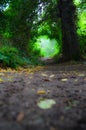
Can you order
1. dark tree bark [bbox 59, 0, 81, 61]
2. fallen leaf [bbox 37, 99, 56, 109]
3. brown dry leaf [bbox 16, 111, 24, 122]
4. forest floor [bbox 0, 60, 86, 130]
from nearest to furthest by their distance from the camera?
1. forest floor [bbox 0, 60, 86, 130]
2. brown dry leaf [bbox 16, 111, 24, 122]
3. fallen leaf [bbox 37, 99, 56, 109]
4. dark tree bark [bbox 59, 0, 81, 61]

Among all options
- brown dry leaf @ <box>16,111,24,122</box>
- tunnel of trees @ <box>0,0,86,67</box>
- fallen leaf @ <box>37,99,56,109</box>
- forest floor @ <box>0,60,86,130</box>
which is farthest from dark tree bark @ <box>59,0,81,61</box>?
brown dry leaf @ <box>16,111,24,122</box>

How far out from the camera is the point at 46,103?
318 cm

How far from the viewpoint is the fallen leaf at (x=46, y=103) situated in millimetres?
3020

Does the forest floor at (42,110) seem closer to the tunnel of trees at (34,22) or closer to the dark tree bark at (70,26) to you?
the tunnel of trees at (34,22)

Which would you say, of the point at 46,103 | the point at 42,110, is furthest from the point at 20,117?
the point at 46,103

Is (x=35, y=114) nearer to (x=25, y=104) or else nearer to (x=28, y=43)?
(x=25, y=104)

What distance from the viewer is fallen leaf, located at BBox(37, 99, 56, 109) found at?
3.02m

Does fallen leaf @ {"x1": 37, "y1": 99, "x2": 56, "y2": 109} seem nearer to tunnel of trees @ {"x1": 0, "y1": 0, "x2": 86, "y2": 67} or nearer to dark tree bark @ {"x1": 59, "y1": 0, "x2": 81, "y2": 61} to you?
tunnel of trees @ {"x1": 0, "y1": 0, "x2": 86, "y2": 67}

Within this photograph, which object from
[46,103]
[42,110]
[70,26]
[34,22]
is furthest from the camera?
[34,22]

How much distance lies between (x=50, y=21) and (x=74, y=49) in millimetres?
2949

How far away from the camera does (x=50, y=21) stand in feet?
52.2

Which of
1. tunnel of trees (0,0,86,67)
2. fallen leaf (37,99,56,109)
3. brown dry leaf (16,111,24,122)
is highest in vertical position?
tunnel of trees (0,0,86,67)

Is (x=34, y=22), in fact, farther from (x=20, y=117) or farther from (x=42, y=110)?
(x=20, y=117)

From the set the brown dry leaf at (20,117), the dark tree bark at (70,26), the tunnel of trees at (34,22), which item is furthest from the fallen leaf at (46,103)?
the dark tree bark at (70,26)
